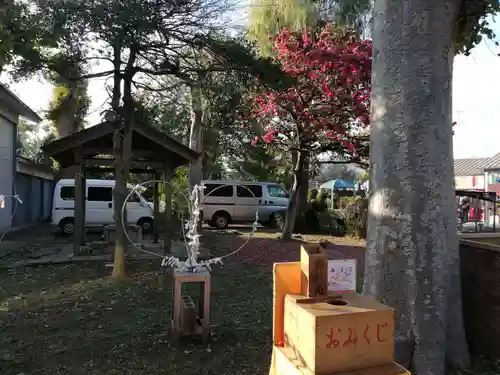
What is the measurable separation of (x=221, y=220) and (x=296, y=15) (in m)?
8.82

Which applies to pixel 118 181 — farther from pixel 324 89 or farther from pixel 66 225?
pixel 66 225

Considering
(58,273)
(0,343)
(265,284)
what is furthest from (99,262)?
(0,343)

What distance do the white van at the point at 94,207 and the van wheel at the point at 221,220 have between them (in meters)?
3.10

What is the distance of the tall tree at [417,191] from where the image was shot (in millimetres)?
3244

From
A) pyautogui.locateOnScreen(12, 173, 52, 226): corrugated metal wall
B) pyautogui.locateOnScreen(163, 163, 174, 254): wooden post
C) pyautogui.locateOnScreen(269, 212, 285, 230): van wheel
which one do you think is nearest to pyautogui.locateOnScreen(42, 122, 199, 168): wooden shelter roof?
pyautogui.locateOnScreen(163, 163, 174, 254): wooden post

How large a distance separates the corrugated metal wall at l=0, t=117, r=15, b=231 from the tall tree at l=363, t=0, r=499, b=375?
13.9 m

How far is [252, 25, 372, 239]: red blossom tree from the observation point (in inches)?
429

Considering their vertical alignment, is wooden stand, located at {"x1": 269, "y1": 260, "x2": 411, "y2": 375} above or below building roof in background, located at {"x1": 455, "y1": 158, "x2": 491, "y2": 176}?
below

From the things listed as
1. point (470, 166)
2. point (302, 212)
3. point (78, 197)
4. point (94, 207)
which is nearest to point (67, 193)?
point (94, 207)

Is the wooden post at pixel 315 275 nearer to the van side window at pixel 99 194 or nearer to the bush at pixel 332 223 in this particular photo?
the van side window at pixel 99 194

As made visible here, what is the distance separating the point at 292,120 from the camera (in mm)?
12305

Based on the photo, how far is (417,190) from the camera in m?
3.23

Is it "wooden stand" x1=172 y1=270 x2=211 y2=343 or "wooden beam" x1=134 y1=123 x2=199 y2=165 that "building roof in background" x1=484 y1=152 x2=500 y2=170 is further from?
"wooden stand" x1=172 y1=270 x2=211 y2=343

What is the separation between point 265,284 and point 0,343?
391 centimetres
